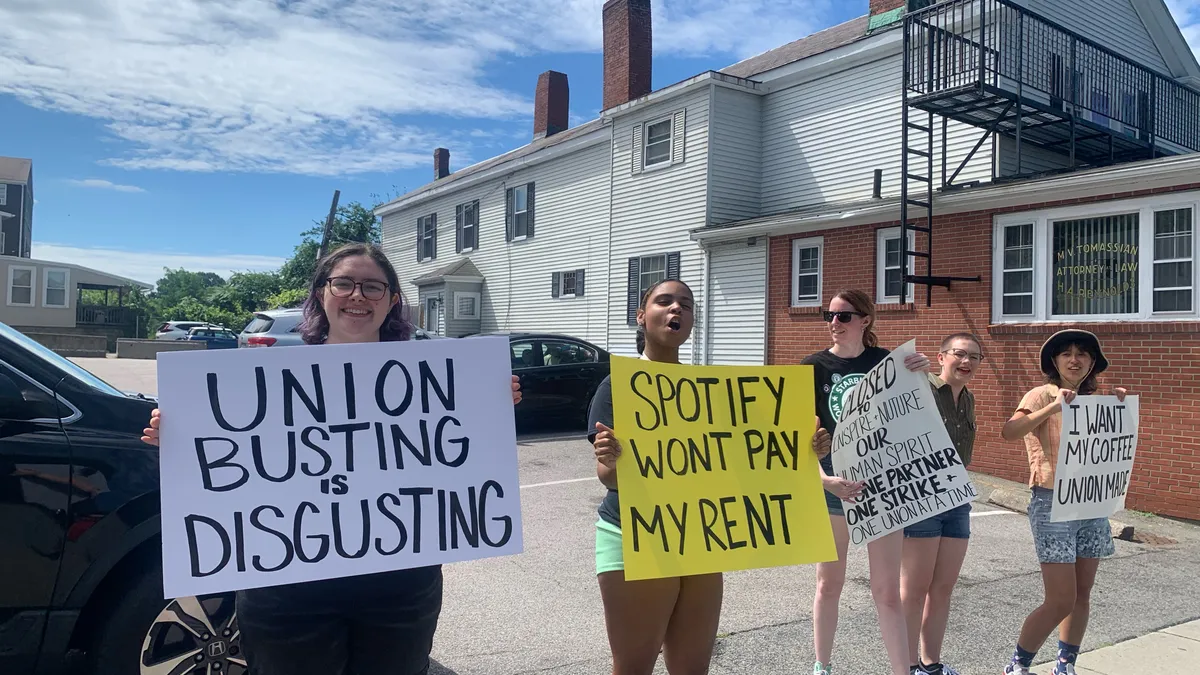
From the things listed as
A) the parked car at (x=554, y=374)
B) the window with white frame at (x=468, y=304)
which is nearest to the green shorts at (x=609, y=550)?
the parked car at (x=554, y=374)

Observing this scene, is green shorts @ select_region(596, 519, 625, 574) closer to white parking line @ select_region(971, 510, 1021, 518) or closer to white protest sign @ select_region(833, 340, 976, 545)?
white protest sign @ select_region(833, 340, 976, 545)

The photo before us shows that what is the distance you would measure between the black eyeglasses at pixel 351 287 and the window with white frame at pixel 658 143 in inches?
571

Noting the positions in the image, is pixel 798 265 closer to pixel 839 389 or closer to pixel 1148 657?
pixel 1148 657

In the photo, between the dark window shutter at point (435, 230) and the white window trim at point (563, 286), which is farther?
the dark window shutter at point (435, 230)

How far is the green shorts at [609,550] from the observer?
104 inches

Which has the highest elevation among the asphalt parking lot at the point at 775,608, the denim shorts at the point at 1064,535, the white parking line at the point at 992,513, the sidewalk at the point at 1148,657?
the denim shorts at the point at 1064,535

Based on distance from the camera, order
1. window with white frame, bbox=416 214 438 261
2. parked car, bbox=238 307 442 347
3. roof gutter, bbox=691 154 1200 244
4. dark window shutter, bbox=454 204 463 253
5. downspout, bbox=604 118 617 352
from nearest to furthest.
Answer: roof gutter, bbox=691 154 1200 244
parked car, bbox=238 307 442 347
downspout, bbox=604 118 617 352
dark window shutter, bbox=454 204 463 253
window with white frame, bbox=416 214 438 261

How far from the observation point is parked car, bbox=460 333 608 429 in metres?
12.4

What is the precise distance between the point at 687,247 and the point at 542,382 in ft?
16.0

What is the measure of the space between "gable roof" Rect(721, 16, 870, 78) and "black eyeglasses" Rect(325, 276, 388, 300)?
13722 mm

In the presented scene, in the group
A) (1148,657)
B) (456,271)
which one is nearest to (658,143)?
(456,271)

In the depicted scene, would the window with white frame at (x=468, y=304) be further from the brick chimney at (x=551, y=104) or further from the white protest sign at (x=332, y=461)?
the white protest sign at (x=332, y=461)

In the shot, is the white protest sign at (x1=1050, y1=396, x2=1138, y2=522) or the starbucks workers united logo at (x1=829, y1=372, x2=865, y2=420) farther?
the white protest sign at (x1=1050, y1=396, x2=1138, y2=522)

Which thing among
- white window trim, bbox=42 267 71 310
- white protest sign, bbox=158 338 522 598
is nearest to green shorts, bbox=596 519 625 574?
white protest sign, bbox=158 338 522 598
